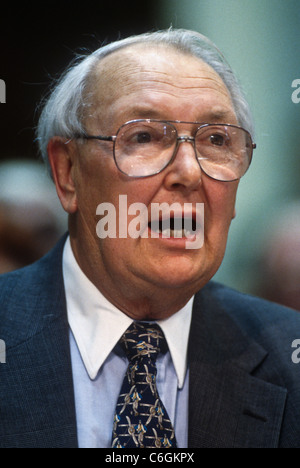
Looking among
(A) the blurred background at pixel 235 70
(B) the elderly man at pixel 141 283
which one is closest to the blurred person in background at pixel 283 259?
(A) the blurred background at pixel 235 70

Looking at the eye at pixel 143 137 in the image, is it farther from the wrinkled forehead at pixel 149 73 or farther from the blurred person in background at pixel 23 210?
the blurred person in background at pixel 23 210

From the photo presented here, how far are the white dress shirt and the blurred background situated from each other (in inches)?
15.8

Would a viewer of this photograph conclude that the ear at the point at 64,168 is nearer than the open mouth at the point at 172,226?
No

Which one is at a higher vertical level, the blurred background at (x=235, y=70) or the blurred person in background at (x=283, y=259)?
the blurred background at (x=235, y=70)

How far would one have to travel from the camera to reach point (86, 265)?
1389 mm

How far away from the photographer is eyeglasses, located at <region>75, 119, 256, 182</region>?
1214 millimetres

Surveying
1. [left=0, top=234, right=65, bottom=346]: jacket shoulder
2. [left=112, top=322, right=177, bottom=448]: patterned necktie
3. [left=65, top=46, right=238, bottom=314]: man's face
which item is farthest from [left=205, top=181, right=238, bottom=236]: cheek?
[left=0, top=234, right=65, bottom=346]: jacket shoulder

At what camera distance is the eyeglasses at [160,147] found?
47.8 inches

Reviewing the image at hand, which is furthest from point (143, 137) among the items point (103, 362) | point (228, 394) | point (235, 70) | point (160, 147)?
point (228, 394)

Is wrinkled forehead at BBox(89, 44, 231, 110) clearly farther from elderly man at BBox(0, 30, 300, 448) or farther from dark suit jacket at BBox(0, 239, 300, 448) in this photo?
dark suit jacket at BBox(0, 239, 300, 448)

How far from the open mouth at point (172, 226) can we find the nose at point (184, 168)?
77 millimetres

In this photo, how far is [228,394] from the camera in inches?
52.9

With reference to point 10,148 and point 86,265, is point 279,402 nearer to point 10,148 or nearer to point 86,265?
point 86,265

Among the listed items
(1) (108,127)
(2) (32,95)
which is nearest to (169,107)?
(1) (108,127)
